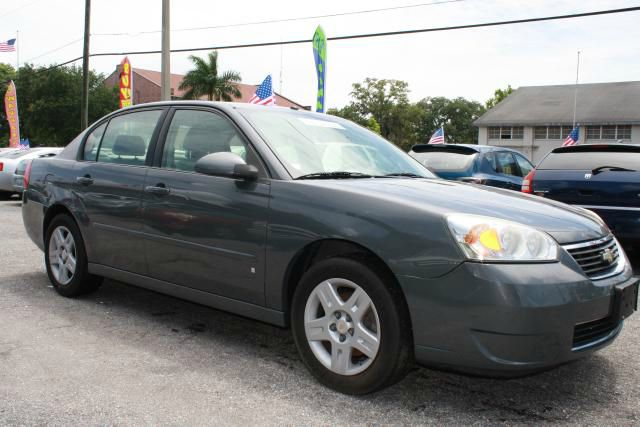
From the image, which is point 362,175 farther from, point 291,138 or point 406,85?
point 406,85

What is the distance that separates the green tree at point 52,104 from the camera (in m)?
51.7

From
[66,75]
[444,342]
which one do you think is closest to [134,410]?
[444,342]

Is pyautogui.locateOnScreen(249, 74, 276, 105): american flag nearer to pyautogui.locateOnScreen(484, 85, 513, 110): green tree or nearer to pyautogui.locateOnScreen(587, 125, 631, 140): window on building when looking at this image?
pyautogui.locateOnScreen(587, 125, 631, 140): window on building

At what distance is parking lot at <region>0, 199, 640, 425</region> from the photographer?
295 centimetres

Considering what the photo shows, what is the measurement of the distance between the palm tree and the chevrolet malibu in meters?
52.6

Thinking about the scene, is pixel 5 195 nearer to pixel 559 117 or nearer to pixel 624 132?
pixel 559 117

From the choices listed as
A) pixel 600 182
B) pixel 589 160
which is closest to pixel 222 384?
pixel 600 182

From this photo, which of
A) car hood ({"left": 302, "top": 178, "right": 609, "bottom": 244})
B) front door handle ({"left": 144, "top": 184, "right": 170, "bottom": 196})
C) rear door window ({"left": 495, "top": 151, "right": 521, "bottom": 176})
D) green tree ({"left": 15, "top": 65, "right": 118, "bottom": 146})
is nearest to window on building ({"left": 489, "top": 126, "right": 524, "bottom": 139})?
green tree ({"left": 15, "top": 65, "right": 118, "bottom": 146})

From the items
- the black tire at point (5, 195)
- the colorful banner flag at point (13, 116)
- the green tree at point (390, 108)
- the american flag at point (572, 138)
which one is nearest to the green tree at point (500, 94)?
the green tree at point (390, 108)

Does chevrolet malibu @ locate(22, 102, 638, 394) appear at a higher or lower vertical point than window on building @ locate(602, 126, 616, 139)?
lower

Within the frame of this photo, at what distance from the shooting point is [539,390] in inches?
132

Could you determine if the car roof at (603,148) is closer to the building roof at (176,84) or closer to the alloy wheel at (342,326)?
the alloy wheel at (342,326)

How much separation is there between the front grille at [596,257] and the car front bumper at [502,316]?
0.10 m

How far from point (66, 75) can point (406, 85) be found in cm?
4309
